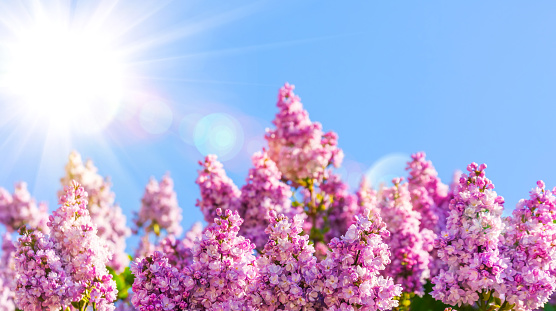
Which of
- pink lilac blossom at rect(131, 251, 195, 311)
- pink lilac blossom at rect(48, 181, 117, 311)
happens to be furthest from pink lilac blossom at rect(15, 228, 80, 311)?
pink lilac blossom at rect(131, 251, 195, 311)

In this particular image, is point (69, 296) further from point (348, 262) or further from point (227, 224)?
point (348, 262)

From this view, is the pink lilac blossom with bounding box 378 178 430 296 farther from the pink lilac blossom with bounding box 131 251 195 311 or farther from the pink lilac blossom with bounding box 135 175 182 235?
the pink lilac blossom with bounding box 135 175 182 235

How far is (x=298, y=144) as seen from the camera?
12.0 m

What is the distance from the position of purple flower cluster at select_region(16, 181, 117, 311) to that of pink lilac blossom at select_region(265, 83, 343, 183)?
503cm

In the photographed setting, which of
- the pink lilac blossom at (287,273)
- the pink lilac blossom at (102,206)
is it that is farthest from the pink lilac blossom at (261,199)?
the pink lilac blossom at (102,206)

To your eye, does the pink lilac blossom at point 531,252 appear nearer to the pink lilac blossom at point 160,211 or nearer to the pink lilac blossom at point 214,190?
the pink lilac blossom at point 214,190

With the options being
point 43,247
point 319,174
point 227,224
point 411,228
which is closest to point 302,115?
point 319,174

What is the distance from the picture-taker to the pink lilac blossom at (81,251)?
7.59 m

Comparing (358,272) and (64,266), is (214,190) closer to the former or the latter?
(64,266)

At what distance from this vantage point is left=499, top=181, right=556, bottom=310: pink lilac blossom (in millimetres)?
7074

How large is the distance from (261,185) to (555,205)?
5.39 m

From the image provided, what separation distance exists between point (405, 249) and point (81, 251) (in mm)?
5406

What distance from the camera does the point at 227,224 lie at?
23.0 ft

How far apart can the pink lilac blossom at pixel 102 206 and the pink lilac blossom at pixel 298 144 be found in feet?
19.5
